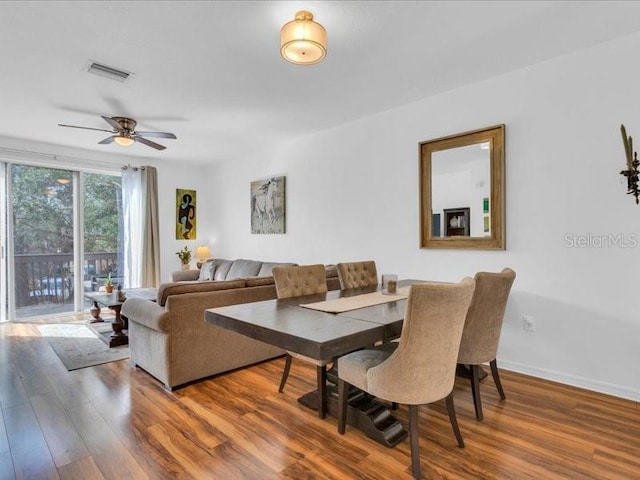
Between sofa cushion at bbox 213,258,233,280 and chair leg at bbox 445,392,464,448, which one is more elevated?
sofa cushion at bbox 213,258,233,280

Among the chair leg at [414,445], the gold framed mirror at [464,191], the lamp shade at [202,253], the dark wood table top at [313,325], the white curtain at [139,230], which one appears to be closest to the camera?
the dark wood table top at [313,325]

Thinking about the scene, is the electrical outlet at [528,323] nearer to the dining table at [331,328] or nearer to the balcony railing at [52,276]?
the dining table at [331,328]

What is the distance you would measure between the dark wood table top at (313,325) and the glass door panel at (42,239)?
468 centimetres

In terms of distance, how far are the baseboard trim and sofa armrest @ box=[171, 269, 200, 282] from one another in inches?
185

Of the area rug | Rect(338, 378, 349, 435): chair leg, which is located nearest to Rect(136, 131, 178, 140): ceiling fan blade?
the area rug

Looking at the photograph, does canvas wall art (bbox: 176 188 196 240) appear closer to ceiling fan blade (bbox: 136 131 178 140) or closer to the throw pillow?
the throw pillow

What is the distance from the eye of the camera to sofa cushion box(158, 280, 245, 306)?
2.75m

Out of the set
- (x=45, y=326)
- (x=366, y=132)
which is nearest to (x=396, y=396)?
(x=366, y=132)

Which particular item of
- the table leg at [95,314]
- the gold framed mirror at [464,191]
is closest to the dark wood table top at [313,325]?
the gold framed mirror at [464,191]

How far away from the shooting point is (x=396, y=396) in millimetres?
1756

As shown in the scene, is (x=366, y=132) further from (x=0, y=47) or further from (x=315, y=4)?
(x=0, y=47)
